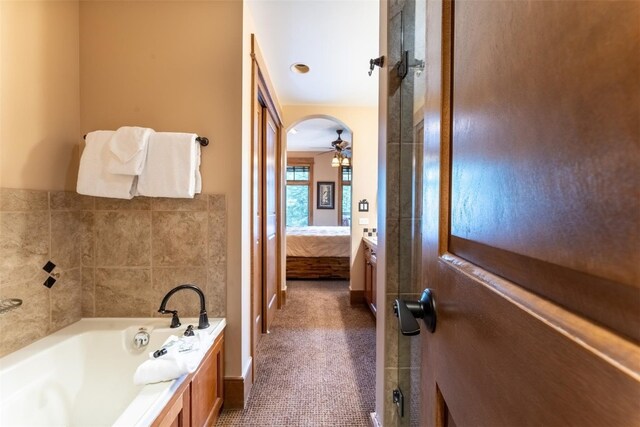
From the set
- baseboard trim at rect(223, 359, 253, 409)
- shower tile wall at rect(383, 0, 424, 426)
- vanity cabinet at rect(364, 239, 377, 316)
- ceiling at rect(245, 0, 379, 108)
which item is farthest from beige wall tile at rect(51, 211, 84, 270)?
vanity cabinet at rect(364, 239, 377, 316)

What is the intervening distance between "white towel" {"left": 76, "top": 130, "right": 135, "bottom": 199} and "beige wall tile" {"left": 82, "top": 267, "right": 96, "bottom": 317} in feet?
1.72

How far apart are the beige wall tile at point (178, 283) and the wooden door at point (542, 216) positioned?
61.1 inches

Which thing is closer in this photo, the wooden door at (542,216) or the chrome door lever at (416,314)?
the wooden door at (542,216)

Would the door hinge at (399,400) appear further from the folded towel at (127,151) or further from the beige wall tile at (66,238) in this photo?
the beige wall tile at (66,238)

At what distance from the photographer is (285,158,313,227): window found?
27.5 ft

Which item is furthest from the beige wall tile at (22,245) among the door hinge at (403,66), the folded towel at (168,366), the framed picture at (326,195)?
Answer: the framed picture at (326,195)

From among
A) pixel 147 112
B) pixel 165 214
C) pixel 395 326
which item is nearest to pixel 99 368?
pixel 165 214

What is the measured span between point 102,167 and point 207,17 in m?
1.09

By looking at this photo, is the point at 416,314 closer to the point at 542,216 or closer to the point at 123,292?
the point at 542,216

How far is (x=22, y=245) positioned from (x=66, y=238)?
26 cm

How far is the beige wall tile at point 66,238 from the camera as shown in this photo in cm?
156

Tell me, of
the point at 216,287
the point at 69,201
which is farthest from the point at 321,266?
the point at 69,201

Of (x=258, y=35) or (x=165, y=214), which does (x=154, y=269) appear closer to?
(x=165, y=214)

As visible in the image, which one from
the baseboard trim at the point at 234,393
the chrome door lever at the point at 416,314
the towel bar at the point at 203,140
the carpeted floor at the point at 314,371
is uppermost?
the towel bar at the point at 203,140
